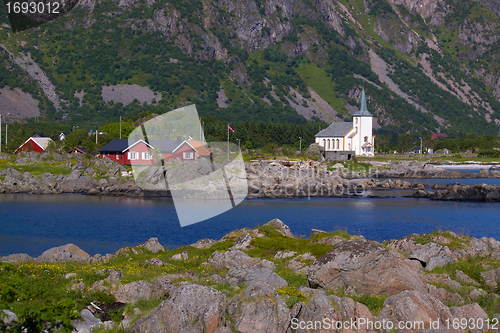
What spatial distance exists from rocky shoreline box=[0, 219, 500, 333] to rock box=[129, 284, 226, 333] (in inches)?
1.0

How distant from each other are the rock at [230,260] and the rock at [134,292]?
3.89 meters

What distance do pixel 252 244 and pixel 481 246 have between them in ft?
34.4

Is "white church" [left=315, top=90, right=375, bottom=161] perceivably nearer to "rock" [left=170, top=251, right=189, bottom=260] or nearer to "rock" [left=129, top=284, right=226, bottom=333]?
"rock" [left=170, top=251, right=189, bottom=260]

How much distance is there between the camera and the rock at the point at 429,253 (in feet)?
54.9

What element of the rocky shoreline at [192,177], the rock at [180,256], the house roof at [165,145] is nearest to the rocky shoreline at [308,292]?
the rock at [180,256]

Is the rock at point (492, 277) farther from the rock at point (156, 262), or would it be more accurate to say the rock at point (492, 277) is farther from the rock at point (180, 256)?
the rock at point (156, 262)

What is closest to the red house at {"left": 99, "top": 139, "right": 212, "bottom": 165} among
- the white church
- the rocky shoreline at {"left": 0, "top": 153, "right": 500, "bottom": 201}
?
the rocky shoreline at {"left": 0, "top": 153, "right": 500, "bottom": 201}

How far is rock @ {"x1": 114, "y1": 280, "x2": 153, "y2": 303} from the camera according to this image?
42.9 feet

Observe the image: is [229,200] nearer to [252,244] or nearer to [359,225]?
[359,225]

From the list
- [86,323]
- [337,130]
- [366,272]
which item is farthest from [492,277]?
[337,130]

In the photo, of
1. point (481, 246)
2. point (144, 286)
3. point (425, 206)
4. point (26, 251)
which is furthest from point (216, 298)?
point (425, 206)

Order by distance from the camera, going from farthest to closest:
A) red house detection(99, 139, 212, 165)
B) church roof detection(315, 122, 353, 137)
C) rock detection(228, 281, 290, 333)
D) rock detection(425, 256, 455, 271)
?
church roof detection(315, 122, 353, 137), red house detection(99, 139, 212, 165), rock detection(425, 256, 455, 271), rock detection(228, 281, 290, 333)

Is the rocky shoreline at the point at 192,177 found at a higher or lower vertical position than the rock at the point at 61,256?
lower

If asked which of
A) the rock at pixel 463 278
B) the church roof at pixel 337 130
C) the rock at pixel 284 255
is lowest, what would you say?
the rock at pixel 284 255
